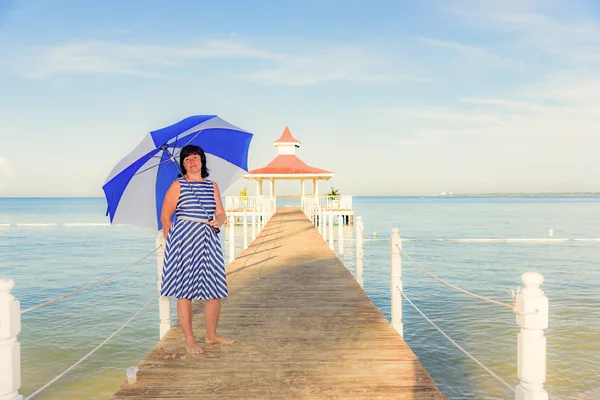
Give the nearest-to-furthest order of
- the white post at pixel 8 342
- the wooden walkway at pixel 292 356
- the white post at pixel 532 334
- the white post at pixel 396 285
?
the white post at pixel 8 342
the white post at pixel 532 334
the wooden walkway at pixel 292 356
the white post at pixel 396 285

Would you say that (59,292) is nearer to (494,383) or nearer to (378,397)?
(494,383)

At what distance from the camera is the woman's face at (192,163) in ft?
13.0

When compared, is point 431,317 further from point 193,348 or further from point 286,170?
point 286,170

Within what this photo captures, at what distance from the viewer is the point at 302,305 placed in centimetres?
612

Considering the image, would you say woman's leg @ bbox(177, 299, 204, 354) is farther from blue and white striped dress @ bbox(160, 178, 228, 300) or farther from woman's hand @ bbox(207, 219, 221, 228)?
woman's hand @ bbox(207, 219, 221, 228)

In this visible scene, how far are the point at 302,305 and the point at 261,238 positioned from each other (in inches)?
372

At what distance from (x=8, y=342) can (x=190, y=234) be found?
173 centimetres

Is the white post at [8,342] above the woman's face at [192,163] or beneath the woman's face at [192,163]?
beneath

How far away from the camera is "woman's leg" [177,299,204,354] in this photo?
4078 millimetres

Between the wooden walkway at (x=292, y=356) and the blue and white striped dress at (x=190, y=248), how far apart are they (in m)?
0.61

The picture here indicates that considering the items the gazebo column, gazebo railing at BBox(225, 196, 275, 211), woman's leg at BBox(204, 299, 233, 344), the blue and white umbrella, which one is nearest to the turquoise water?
woman's leg at BBox(204, 299, 233, 344)

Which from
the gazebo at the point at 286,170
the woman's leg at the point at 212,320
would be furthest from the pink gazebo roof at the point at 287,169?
the woman's leg at the point at 212,320

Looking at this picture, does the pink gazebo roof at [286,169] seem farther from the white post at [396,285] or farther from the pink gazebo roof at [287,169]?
the white post at [396,285]

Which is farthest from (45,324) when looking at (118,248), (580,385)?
(118,248)
